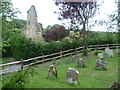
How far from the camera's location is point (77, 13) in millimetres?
14422

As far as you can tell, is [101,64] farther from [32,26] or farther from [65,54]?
[32,26]

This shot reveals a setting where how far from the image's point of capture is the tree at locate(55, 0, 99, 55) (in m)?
14.3

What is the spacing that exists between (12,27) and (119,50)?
12744 mm

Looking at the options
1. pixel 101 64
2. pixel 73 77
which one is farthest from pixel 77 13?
pixel 73 77

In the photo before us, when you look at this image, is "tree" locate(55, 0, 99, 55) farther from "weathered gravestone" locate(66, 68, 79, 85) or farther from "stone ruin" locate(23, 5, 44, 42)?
"weathered gravestone" locate(66, 68, 79, 85)

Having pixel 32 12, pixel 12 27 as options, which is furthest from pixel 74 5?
pixel 12 27

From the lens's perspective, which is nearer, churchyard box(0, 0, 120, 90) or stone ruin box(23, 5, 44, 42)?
churchyard box(0, 0, 120, 90)

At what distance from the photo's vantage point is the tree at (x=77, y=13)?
1428 centimetres

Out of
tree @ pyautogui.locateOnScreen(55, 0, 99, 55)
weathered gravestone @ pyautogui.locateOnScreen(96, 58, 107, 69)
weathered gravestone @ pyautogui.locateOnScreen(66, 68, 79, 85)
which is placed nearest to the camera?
weathered gravestone @ pyautogui.locateOnScreen(66, 68, 79, 85)

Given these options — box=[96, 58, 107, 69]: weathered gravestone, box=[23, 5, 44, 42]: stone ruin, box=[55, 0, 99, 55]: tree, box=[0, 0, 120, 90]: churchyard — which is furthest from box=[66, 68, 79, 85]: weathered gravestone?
box=[23, 5, 44, 42]: stone ruin

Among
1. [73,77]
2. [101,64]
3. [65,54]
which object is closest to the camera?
[73,77]

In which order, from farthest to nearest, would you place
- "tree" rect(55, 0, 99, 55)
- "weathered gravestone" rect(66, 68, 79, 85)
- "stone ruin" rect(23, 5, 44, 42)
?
"stone ruin" rect(23, 5, 44, 42) → "tree" rect(55, 0, 99, 55) → "weathered gravestone" rect(66, 68, 79, 85)

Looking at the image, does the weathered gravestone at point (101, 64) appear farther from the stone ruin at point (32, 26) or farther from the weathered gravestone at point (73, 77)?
the stone ruin at point (32, 26)

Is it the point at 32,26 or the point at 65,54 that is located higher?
the point at 32,26
